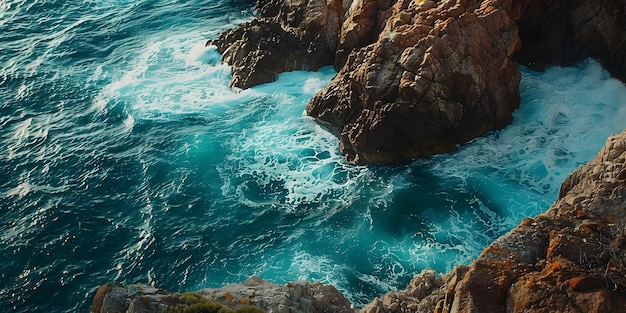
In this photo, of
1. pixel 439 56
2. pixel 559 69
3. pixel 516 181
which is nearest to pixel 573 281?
pixel 516 181

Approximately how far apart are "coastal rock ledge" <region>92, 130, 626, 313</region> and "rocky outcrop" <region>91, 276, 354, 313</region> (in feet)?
0.08

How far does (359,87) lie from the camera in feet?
84.5

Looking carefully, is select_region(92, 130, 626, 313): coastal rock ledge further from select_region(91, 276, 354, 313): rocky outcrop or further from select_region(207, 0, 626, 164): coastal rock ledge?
select_region(207, 0, 626, 164): coastal rock ledge

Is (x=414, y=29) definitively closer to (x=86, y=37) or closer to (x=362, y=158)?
(x=362, y=158)

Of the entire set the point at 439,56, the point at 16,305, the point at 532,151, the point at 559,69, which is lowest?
the point at 16,305

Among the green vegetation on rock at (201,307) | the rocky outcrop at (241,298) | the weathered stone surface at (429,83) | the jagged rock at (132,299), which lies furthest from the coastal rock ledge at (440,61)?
the jagged rock at (132,299)

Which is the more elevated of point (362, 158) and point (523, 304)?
point (523, 304)

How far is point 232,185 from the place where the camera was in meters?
24.9

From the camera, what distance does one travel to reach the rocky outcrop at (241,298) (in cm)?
1252

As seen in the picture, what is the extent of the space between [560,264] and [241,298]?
722 centimetres

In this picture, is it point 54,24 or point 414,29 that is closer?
point 414,29

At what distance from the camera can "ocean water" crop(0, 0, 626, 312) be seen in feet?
68.2

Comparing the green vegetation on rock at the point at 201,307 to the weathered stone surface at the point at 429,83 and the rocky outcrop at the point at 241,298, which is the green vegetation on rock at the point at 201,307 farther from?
the weathered stone surface at the point at 429,83

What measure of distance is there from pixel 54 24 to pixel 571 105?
3514 centimetres
